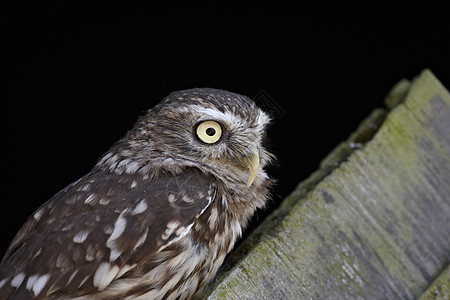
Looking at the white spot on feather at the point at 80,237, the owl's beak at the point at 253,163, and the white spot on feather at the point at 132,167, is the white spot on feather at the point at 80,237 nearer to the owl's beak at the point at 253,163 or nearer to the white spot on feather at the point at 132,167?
the white spot on feather at the point at 132,167

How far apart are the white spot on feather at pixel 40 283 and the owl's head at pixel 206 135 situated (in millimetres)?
585

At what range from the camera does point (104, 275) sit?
1.57 metres

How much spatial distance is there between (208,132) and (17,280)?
883 millimetres

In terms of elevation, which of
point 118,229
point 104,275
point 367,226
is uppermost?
point 367,226

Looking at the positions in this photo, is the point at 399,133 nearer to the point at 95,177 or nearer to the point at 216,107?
the point at 216,107

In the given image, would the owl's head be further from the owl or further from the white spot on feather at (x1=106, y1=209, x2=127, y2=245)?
the white spot on feather at (x1=106, y1=209, x2=127, y2=245)

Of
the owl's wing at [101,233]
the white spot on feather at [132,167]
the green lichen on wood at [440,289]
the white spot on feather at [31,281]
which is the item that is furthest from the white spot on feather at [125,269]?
the green lichen on wood at [440,289]

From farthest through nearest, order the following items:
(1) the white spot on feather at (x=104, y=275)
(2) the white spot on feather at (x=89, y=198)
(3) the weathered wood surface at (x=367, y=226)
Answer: (2) the white spot on feather at (x=89, y=198) < (1) the white spot on feather at (x=104, y=275) < (3) the weathered wood surface at (x=367, y=226)

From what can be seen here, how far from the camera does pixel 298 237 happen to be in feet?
4.72

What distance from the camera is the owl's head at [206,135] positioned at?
1904mm

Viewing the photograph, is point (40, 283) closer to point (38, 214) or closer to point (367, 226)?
point (38, 214)

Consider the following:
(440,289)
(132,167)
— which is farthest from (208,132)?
(440,289)

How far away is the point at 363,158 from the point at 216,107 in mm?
596

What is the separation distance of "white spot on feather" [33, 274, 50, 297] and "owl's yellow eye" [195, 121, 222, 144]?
768 millimetres
